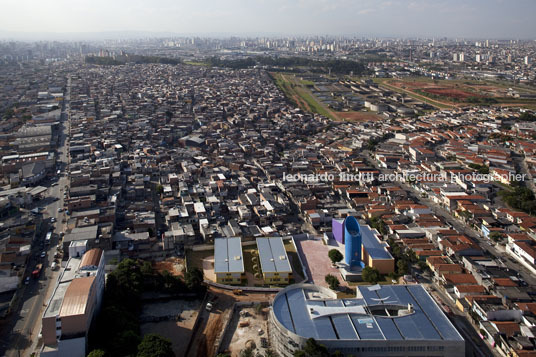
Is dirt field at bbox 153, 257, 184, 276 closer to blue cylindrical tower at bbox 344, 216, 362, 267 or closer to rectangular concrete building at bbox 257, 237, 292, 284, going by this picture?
rectangular concrete building at bbox 257, 237, 292, 284

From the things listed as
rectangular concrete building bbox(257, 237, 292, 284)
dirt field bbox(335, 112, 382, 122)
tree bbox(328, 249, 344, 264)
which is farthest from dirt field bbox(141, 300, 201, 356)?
dirt field bbox(335, 112, 382, 122)

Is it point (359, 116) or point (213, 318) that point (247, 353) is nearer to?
point (213, 318)

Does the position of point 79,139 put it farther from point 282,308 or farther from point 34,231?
point 282,308

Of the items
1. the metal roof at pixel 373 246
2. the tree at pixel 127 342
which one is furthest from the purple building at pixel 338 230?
the tree at pixel 127 342

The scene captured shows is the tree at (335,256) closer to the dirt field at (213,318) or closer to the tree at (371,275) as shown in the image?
the tree at (371,275)

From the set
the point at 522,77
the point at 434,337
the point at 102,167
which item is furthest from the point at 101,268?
the point at 522,77
